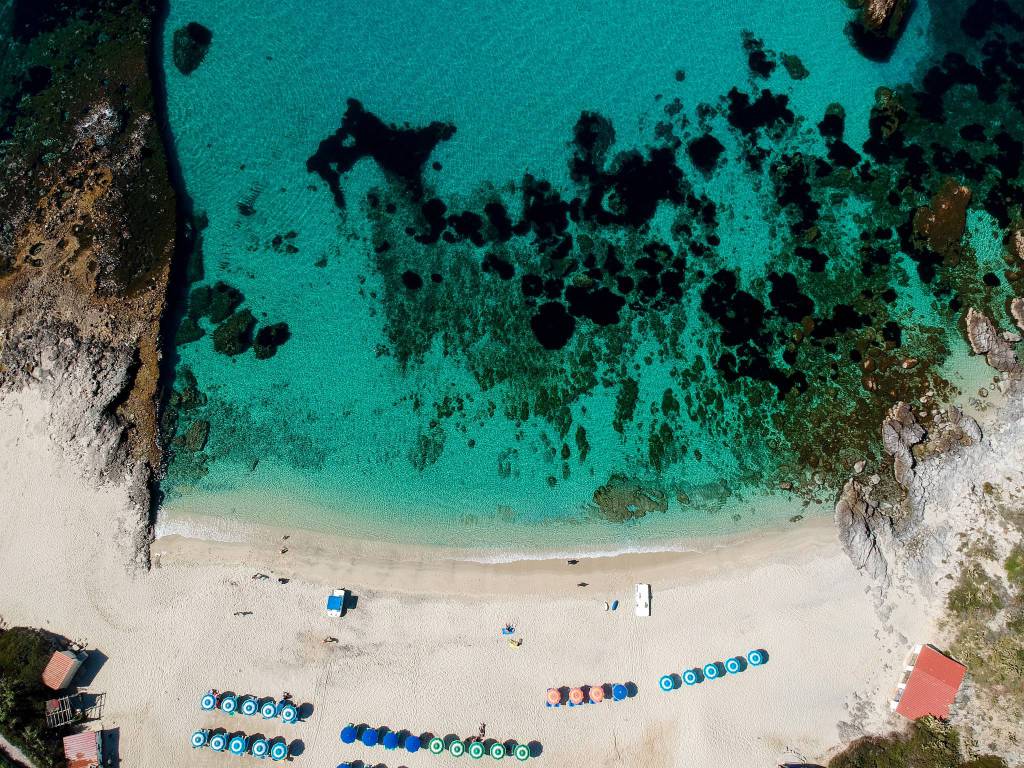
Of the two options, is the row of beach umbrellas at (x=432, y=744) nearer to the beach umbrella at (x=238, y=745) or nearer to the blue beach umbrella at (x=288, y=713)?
the blue beach umbrella at (x=288, y=713)

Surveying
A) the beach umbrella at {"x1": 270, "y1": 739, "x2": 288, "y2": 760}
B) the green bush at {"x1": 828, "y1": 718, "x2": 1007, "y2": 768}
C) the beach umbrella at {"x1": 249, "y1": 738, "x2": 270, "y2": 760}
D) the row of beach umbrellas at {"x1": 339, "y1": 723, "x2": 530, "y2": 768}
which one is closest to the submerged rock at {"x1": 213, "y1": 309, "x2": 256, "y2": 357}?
the beach umbrella at {"x1": 249, "y1": 738, "x2": 270, "y2": 760}

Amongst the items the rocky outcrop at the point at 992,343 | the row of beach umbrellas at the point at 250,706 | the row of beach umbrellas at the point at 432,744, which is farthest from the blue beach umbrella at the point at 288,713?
the rocky outcrop at the point at 992,343

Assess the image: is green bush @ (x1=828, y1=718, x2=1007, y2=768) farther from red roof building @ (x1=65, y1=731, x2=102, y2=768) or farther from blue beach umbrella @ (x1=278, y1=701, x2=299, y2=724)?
red roof building @ (x1=65, y1=731, x2=102, y2=768)

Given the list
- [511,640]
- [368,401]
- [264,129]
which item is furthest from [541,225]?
[511,640]

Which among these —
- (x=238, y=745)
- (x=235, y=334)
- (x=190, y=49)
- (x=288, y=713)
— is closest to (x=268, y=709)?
(x=288, y=713)

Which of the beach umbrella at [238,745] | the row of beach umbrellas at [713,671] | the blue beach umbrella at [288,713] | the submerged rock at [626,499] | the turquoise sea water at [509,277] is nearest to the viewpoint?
the beach umbrella at [238,745]
